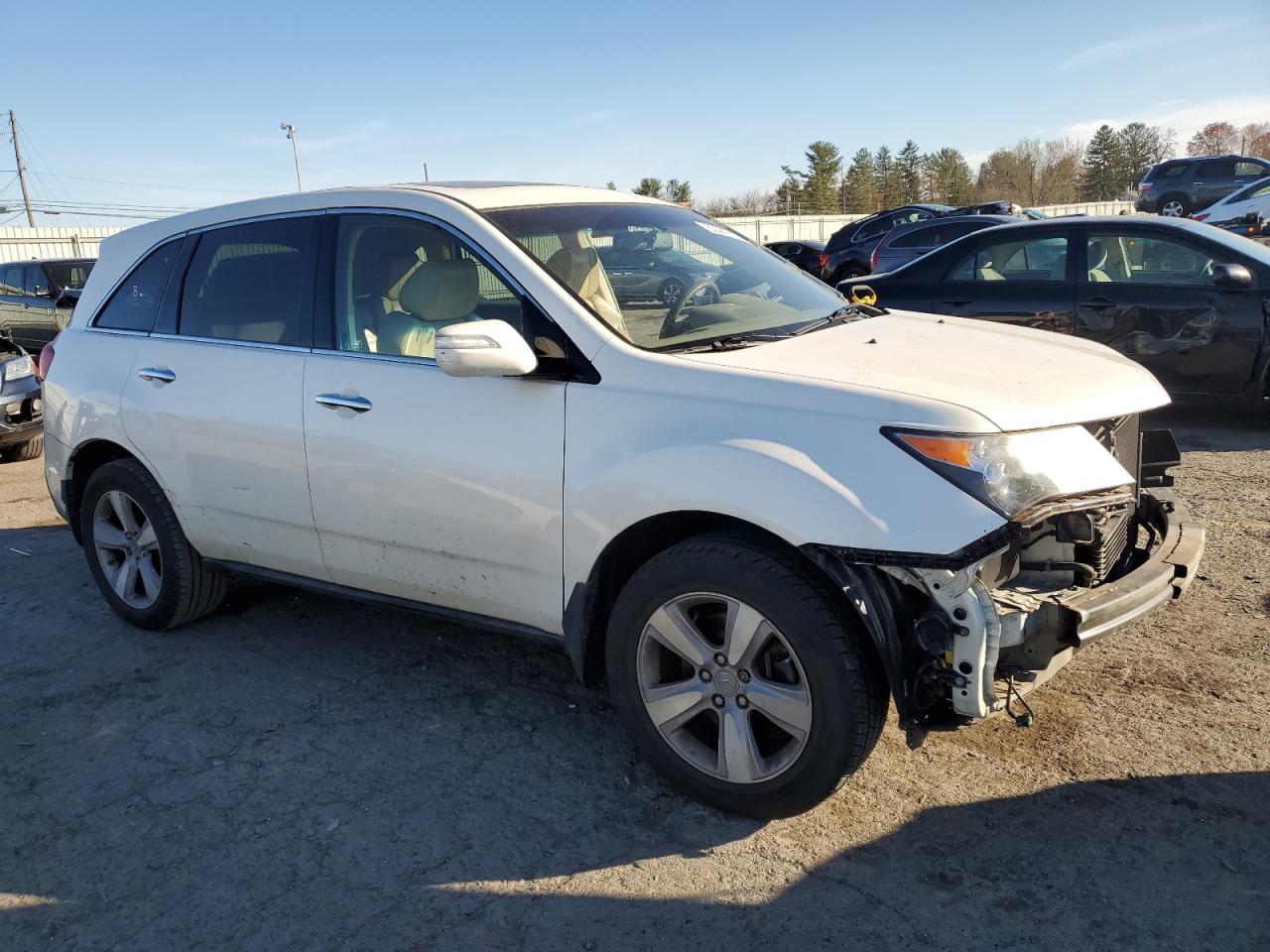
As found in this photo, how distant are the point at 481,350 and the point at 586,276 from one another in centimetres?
58

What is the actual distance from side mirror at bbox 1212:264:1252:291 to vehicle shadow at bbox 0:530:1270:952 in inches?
198

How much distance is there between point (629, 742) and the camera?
3.52m

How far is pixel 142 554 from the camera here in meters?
4.67

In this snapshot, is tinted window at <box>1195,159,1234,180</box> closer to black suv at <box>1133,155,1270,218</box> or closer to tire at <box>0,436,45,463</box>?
black suv at <box>1133,155,1270,218</box>

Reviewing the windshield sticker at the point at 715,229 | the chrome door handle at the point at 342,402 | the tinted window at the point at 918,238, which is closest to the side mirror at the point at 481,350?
the chrome door handle at the point at 342,402

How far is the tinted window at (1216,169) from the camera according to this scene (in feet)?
89.5

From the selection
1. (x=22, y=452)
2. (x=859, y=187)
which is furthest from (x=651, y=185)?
(x=22, y=452)

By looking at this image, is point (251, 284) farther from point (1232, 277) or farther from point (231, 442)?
point (1232, 277)

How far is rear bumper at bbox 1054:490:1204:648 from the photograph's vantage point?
270 centimetres

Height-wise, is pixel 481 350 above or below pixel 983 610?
above

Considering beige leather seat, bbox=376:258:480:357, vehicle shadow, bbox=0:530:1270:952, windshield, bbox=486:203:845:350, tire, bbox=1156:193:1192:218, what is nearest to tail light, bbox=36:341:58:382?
vehicle shadow, bbox=0:530:1270:952

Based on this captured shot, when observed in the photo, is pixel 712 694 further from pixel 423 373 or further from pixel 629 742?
pixel 423 373

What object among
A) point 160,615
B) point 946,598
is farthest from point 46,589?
point 946,598

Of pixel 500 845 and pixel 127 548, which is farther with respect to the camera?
pixel 127 548
